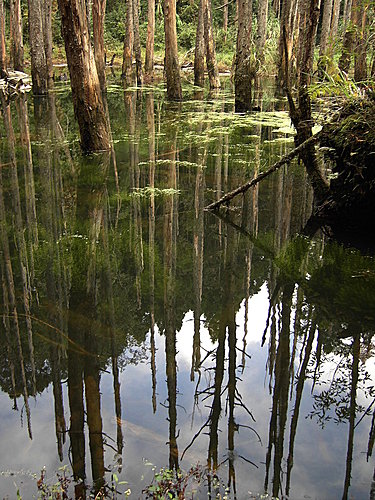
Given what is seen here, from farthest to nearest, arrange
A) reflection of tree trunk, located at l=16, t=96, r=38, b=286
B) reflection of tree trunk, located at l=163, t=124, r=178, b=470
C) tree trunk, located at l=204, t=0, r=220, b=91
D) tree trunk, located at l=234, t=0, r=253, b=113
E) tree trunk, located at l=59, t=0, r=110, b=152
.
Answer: tree trunk, located at l=204, t=0, r=220, b=91 → tree trunk, located at l=234, t=0, r=253, b=113 → tree trunk, located at l=59, t=0, r=110, b=152 → reflection of tree trunk, located at l=16, t=96, r=38, b=286 → reflection of tree trunk, located at l=163, t=124, r=178, b=470

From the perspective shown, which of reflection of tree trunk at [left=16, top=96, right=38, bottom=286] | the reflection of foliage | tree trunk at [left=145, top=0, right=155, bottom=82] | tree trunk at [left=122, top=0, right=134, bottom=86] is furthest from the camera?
tree trunk at [left=122, top=0, right=134, bottom=86]

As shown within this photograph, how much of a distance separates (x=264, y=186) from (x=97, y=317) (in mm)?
3865


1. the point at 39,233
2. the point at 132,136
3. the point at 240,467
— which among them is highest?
the point at 132,136

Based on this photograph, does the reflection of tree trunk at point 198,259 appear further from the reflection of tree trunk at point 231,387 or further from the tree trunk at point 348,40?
the tree trunk at point 348,40

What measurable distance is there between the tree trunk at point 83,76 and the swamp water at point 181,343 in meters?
2.01

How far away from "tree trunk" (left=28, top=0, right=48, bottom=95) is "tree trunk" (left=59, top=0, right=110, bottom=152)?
377 inches

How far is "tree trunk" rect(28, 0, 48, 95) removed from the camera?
16688 millimetres

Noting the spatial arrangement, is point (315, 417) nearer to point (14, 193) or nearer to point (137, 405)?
point (137, 405)

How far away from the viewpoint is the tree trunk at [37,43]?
16.7 m

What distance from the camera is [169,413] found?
9.32ft

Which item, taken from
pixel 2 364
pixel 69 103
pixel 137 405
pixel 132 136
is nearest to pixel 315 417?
pixel 137 405

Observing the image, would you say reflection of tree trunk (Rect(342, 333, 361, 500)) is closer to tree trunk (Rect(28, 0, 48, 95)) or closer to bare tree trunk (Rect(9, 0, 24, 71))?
tree trunk (Rect(28, 0, 48, 95))

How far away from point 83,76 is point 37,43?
408 inches

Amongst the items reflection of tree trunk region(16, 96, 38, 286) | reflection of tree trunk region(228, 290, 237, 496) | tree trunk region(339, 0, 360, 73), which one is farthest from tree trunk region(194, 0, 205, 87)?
reflection of tree trunk region(228, 290, 237, 496)
